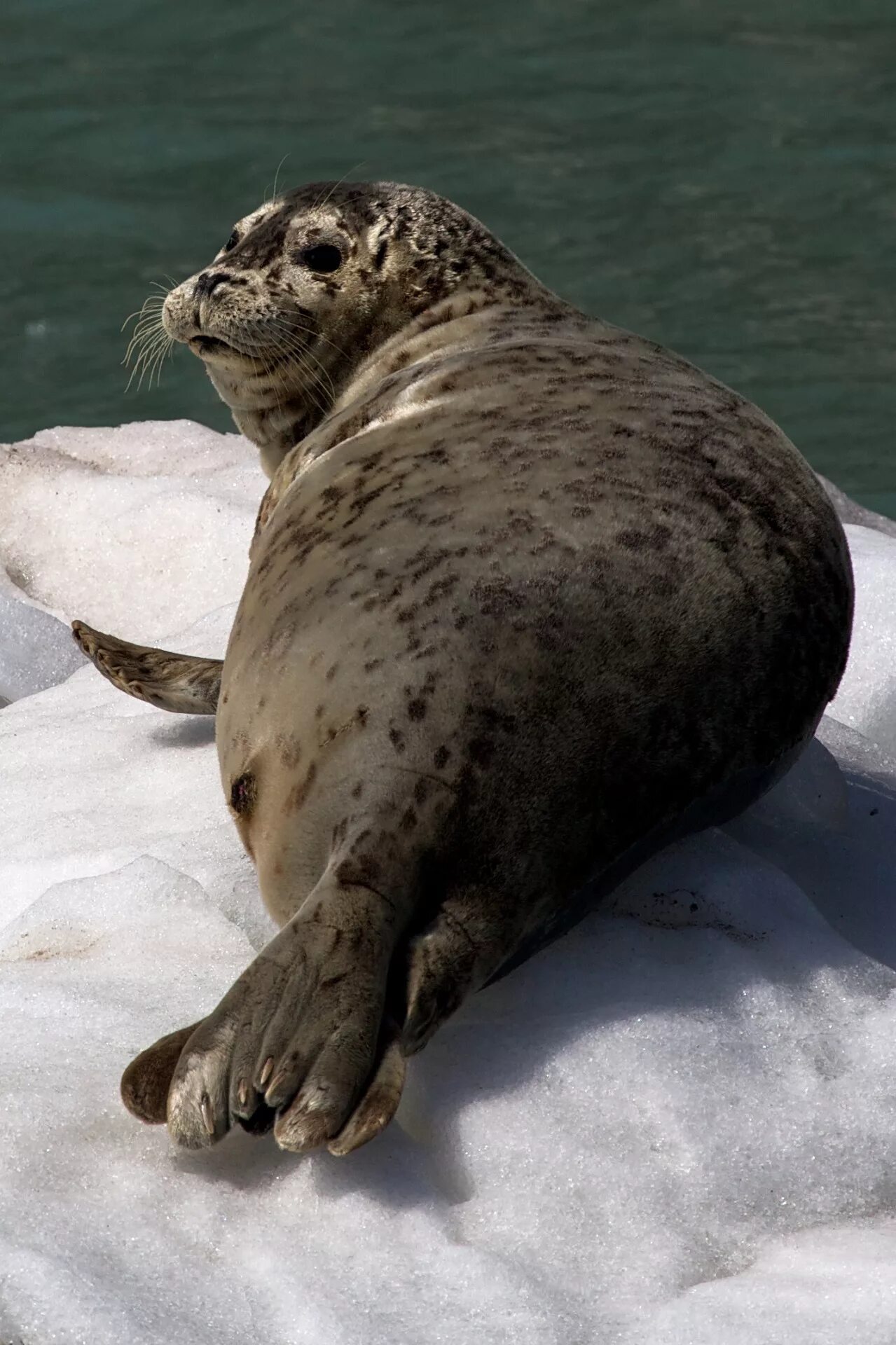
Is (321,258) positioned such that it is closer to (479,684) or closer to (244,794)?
(244,794)

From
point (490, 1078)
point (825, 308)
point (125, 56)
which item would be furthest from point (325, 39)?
point (490, 1078)

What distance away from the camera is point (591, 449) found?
3271 millimetres

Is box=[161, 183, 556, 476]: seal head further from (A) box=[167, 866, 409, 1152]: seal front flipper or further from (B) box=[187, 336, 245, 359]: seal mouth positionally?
(A) box=[167, 866, 409, 1152]: seal front flipper

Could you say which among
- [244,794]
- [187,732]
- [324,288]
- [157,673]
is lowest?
[187,732]

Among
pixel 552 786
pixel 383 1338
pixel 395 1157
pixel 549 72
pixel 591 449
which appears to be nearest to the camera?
pixel 383 1338

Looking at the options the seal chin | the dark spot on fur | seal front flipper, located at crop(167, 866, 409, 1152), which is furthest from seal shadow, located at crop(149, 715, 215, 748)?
seal front flipper, located at crop(167, 866, 409, 1152)

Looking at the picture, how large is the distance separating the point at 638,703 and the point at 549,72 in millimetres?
8841

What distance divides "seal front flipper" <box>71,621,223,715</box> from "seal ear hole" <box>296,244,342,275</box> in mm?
951

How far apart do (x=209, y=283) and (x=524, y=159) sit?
624 centimetres

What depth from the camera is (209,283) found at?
448 cm

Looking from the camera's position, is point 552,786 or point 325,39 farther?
point 325,39

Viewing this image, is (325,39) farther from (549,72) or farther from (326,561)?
(326,561)

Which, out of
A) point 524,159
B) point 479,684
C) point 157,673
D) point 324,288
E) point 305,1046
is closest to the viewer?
point 305,1046

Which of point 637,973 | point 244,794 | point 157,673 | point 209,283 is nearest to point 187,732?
point 157,673
